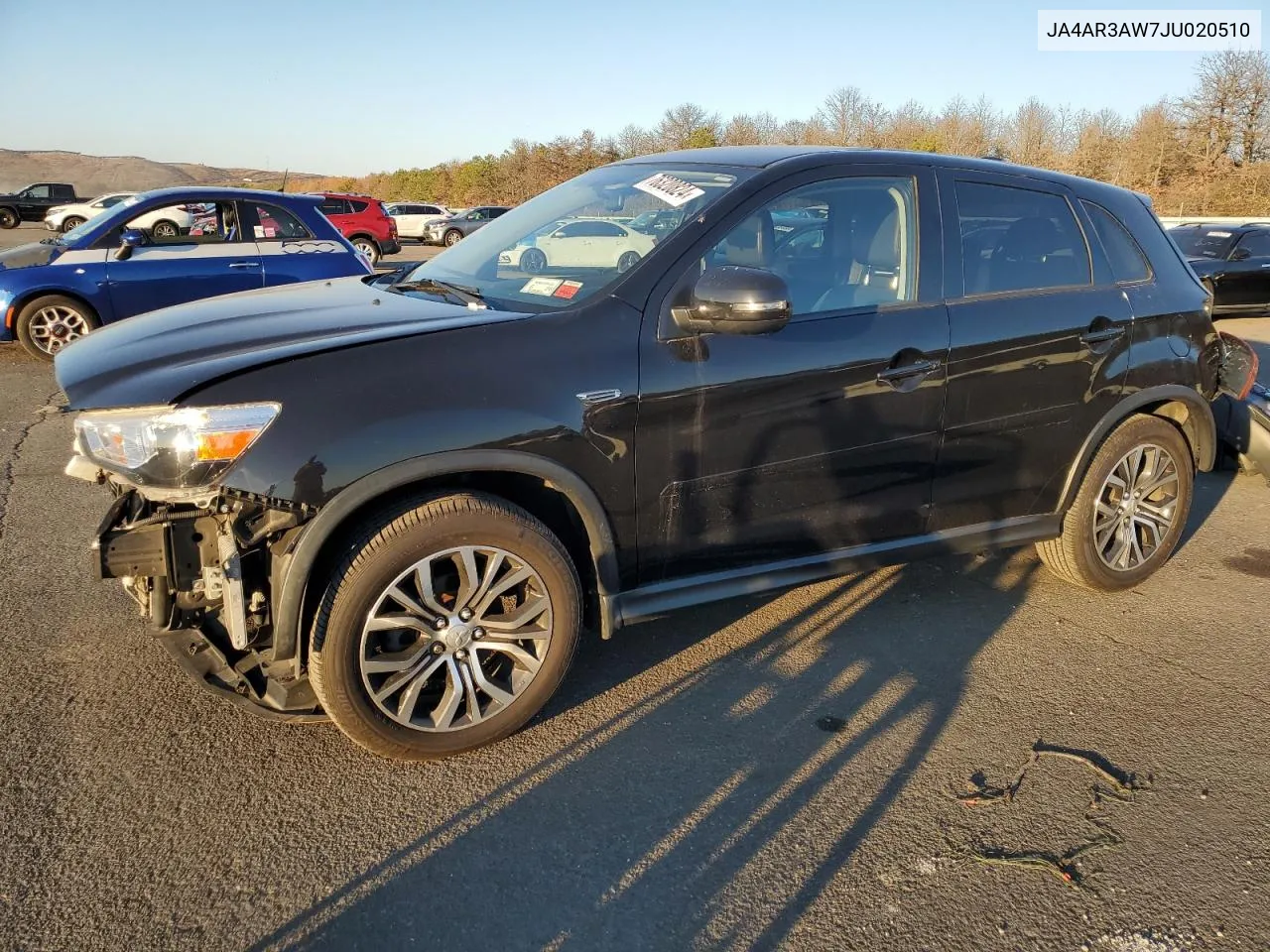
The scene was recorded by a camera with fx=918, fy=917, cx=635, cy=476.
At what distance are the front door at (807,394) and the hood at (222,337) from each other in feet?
2.14

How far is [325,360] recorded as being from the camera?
8.52ft

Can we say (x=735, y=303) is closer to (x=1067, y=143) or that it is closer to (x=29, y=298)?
(x=29, y=298)

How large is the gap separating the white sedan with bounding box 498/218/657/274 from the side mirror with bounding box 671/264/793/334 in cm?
30

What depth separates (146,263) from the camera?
348 inches

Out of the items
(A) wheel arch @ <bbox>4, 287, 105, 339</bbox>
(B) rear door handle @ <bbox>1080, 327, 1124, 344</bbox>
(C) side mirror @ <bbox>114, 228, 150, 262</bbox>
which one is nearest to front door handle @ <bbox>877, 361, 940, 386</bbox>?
(B) rear door handle @ <bbox>1080, 327, 1124, 344</bbox>

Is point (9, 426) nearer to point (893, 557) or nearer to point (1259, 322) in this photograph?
point (893, 557)

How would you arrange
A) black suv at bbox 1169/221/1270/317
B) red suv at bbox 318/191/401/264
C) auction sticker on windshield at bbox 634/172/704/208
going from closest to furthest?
auction sticker on windshield at bbox 634/172/704/208 < black suv at bbox 1169/221/1270/317 < red suv at bbox 318/191/401/264

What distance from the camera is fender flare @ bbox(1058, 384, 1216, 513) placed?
158 inches

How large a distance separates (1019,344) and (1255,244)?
39.3 ft

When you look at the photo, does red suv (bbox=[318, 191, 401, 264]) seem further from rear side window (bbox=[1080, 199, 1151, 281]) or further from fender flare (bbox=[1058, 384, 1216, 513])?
fender flare (bbox=[1058, 384, 1216, 513])

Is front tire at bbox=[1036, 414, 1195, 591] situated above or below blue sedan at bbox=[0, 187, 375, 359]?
below

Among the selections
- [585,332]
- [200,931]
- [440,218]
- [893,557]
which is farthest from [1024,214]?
[440,218]

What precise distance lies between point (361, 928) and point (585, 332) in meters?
1.77

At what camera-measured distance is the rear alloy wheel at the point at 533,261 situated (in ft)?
11.5
